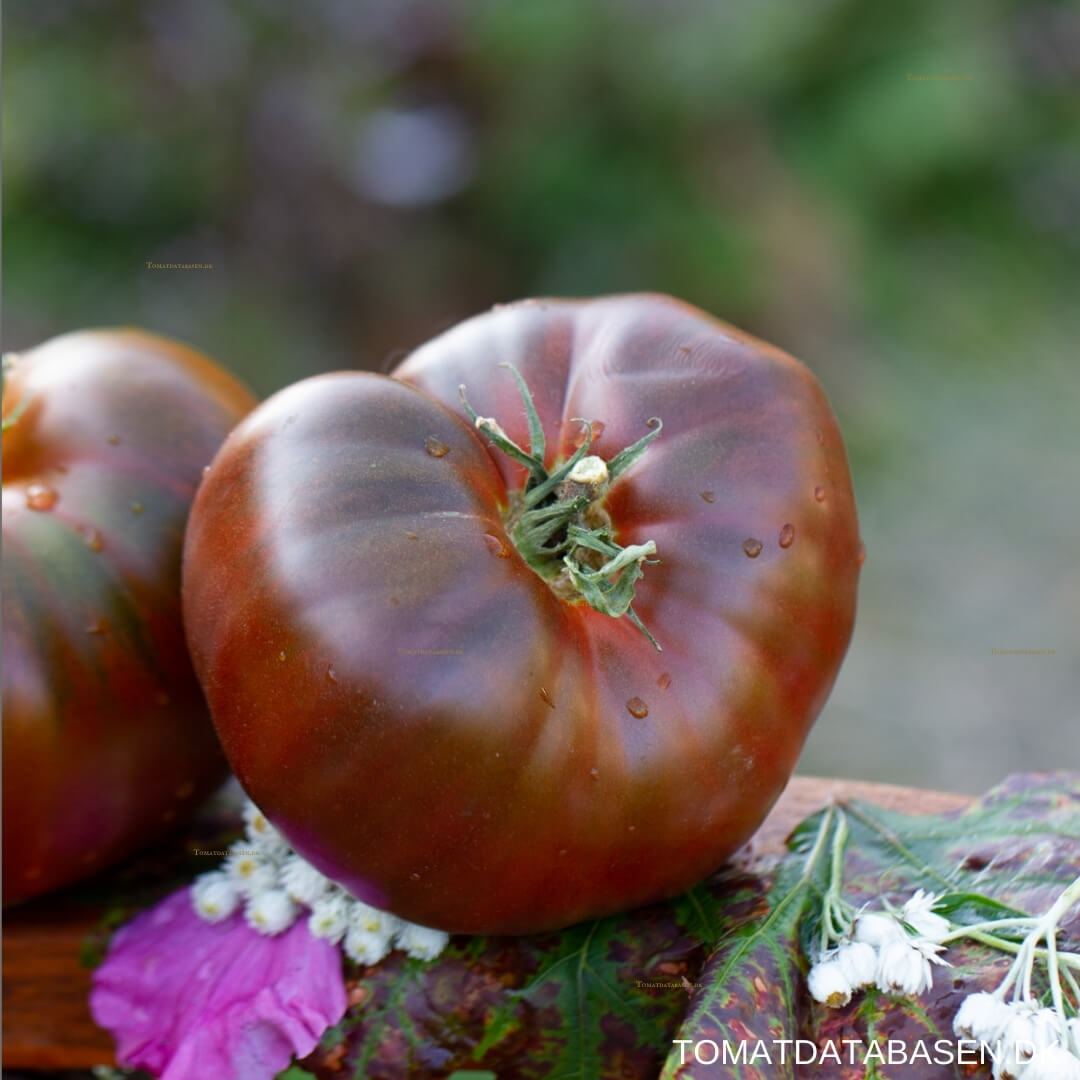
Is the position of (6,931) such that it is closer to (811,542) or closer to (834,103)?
(811,542)

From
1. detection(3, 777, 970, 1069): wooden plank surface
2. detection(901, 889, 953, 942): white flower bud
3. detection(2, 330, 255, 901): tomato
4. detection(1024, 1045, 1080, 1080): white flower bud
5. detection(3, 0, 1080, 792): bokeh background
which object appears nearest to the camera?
detection(1024, 1045, 1080, 1080): white flower bud

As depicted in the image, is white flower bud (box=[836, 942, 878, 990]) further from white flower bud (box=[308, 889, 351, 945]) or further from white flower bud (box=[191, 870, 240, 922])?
white flower bud (box=[191, 870, 240, 922])

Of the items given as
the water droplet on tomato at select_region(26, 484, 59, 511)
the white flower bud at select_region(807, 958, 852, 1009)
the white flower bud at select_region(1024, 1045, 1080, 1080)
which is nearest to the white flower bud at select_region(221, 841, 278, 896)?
the water droplet on tomato at select_region(26, 484, 59, 511)

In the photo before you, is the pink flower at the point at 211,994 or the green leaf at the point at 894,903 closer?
the green leaf at the point at 894,903

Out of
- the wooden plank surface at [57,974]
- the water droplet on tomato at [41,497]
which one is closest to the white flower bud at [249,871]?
the wooden plank surface at [57,974]

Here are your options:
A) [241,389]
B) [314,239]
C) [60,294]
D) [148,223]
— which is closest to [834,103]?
[314,239]

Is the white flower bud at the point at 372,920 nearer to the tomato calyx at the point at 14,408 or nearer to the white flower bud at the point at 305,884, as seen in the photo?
the white flower bud at the point at 305,884

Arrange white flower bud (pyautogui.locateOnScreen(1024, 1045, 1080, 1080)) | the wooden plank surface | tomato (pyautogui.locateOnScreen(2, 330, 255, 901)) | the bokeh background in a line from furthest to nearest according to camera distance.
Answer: the bokeh background < the wooden plank surface < tomato (pyautogui.locateOnScreen(2, 330, 255, 901)) < white flower bud (pyautogui.locateOnScreen(1024, 1045, 1080, 1080))
